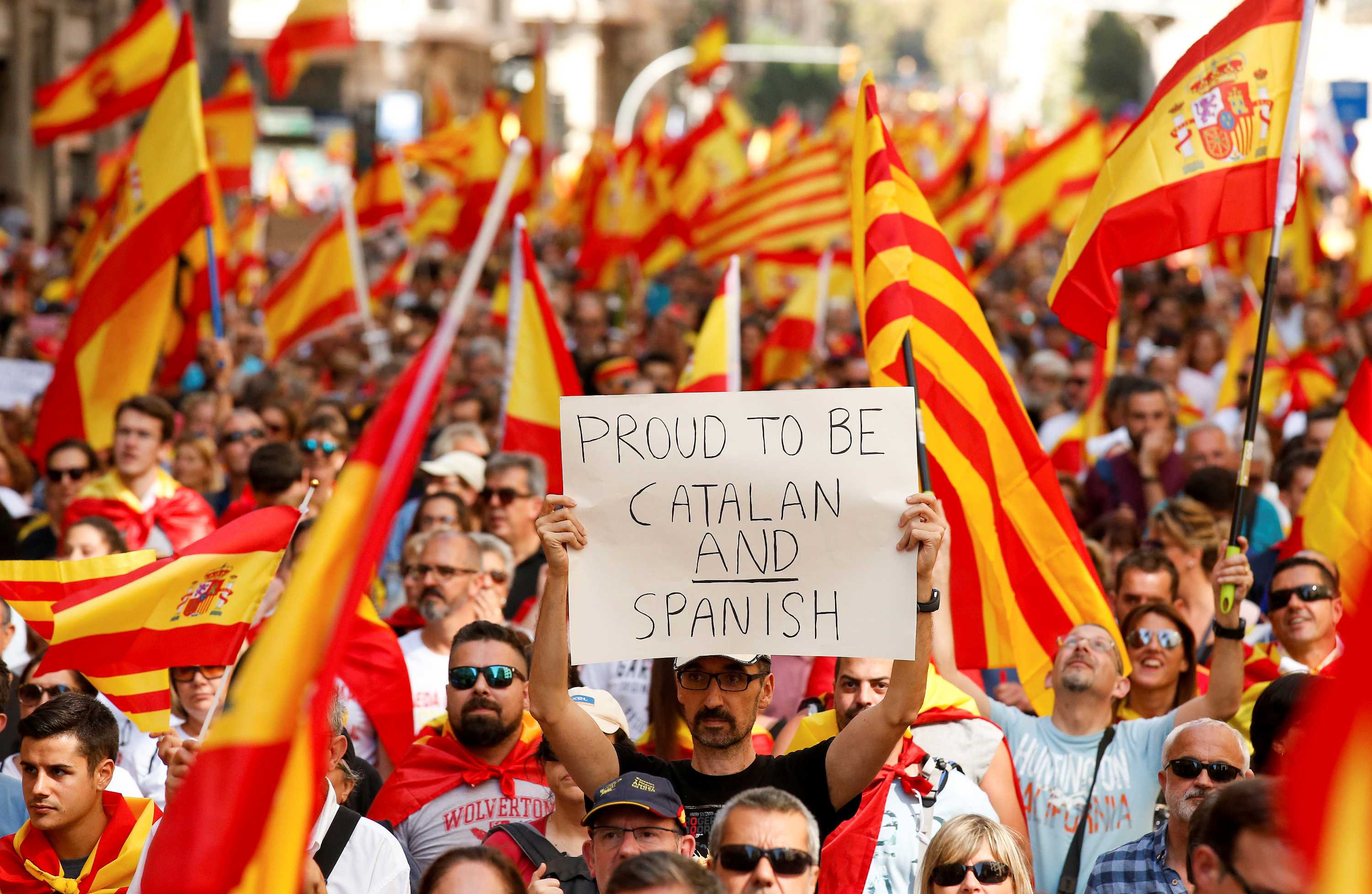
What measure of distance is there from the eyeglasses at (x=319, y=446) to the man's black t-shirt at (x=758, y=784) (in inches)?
192

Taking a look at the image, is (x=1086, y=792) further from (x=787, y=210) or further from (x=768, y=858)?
(x=787, y=210)

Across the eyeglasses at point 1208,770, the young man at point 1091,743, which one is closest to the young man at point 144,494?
the young man at point 1091,743

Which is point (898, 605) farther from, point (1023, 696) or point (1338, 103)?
point (1338, 103)

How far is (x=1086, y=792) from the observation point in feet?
17.8

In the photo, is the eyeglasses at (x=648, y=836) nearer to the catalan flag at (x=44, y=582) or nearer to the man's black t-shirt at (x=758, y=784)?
the man's black t-shirt at (x=758, y=784)

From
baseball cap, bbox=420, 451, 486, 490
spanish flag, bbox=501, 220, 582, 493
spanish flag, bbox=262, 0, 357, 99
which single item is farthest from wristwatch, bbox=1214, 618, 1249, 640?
spanish flag, bbox=262, 0, 357, 99

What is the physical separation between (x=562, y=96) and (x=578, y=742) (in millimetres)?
70842

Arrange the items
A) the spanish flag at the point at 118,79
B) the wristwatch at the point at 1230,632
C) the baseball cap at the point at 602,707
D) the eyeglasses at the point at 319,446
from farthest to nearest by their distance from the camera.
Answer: the spanish flag at the point at 118,79, the eyeglasses at the point at 319,446, the baseball cap at the point at 602,707, the wristwatch at the point at 1230,632

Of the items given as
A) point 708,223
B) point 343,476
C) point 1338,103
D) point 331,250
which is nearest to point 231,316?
point 331,250

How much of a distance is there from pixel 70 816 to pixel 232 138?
1221 cm

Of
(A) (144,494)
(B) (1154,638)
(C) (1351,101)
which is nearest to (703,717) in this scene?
(B) (1154,638)

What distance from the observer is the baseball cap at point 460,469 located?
8648 mm

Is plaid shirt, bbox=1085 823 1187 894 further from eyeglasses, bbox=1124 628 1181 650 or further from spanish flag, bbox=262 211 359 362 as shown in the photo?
spanish flag, bbox=262 211 359 362

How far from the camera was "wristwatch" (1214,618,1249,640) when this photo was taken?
5.10 meters
